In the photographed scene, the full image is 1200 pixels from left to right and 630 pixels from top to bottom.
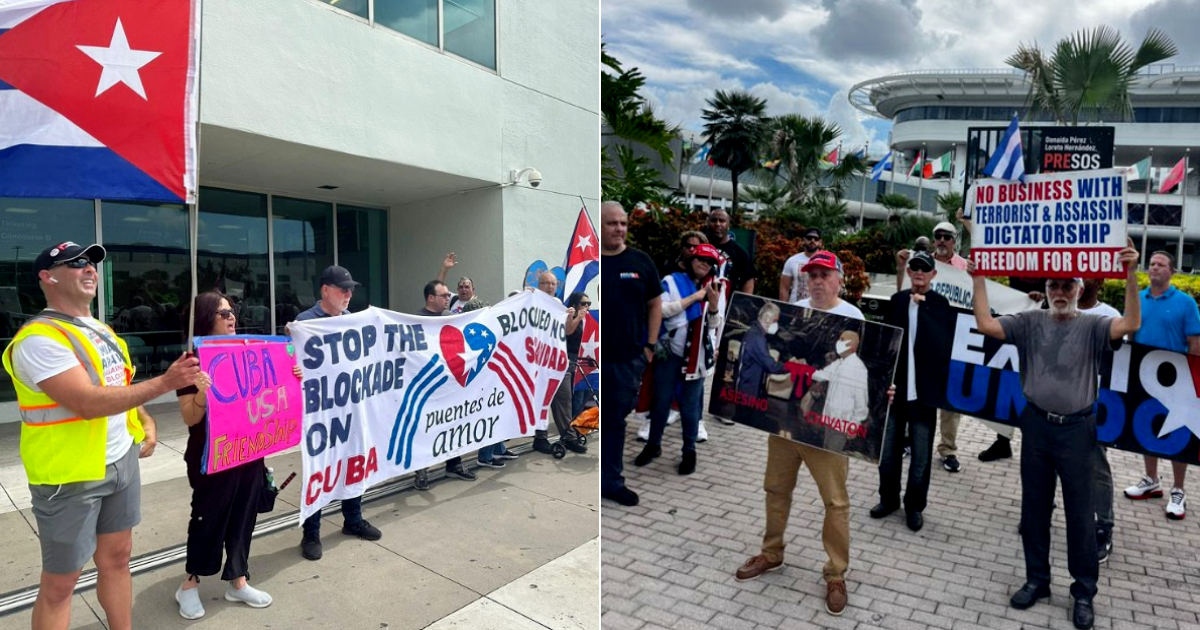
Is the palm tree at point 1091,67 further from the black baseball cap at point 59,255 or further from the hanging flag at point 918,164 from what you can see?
the hanging flag at point 918,164

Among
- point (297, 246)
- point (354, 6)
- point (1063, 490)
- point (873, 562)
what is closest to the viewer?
point (1063, 490)

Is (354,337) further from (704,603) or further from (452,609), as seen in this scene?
(704,603)

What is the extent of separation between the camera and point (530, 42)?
9938mm

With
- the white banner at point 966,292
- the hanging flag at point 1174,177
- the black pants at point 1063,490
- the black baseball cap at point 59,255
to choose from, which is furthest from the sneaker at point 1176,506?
the hanging flag at point 1174,177

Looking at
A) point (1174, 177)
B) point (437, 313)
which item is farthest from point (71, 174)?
point (1174, 177)

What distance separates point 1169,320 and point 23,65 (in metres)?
6.13

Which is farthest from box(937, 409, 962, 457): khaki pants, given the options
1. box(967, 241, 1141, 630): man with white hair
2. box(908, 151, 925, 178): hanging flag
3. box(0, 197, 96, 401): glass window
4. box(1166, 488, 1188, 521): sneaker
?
box(908, 151, 925, 178): hanging flag

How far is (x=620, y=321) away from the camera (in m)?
4.74

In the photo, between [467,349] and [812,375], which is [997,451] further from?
[467,349]

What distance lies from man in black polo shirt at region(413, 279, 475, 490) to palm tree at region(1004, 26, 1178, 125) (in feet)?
18.7

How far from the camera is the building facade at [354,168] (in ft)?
23.1

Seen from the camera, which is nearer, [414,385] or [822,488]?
[822,488]

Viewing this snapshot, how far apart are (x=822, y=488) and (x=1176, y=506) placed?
2.95 meters

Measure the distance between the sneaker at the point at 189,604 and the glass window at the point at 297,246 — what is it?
6.00 metres
